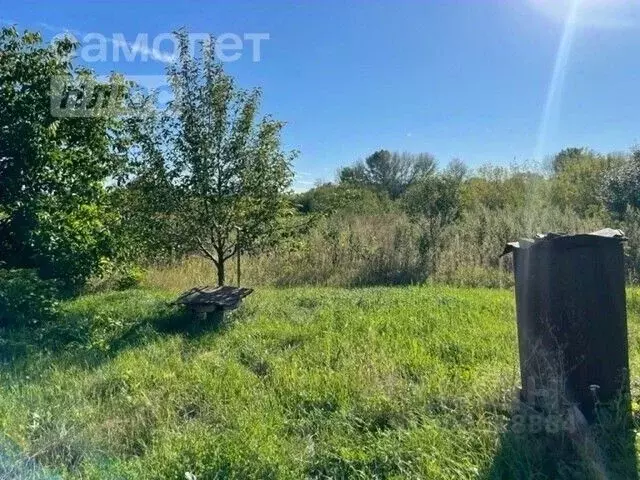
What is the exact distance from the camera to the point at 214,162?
7.21 meters

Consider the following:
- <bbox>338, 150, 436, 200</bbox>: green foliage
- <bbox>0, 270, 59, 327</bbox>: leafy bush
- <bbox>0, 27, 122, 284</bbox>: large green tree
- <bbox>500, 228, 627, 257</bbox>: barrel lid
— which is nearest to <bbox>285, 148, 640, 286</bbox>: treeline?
<bbox>0, 27, 122, 284</bbox>: large green tree

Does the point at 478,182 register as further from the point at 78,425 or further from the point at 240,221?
the point at 78,425

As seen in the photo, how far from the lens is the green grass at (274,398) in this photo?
2.77 meters

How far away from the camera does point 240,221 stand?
7.48 meters

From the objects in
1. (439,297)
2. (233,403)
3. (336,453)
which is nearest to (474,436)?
(336,453)

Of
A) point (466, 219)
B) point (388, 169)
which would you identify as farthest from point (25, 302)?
point (388, 169)

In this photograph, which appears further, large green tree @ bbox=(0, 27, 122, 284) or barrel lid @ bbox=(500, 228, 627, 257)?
large green tree @ bbox=(0, 27, 122, 284)

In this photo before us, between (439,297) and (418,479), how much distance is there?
16.1 feet

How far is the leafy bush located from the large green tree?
1.07 m

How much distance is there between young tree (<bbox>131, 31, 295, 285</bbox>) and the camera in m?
7.14

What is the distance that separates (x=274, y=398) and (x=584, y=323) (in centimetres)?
217

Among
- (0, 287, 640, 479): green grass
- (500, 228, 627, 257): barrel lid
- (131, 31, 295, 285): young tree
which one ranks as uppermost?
(131, 31, 295, 285): young tree

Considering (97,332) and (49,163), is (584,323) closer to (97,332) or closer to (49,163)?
(97,332)

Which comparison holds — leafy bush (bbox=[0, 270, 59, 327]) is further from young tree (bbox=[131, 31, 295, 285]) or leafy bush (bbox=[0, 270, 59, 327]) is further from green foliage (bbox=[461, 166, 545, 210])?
green foliage (bbox=[461, 166, 545, 210])
